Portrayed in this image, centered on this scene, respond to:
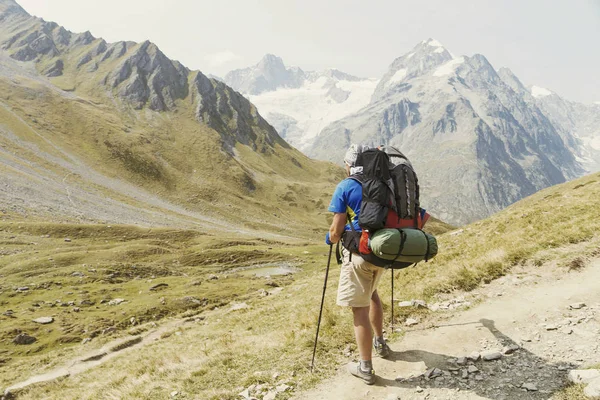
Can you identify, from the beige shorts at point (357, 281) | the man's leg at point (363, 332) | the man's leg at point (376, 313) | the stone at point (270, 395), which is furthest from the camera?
the man's leg at point (376, 313)

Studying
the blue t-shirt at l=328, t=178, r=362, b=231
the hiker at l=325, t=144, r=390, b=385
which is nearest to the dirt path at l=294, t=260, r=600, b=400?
the hiker at l=325, t=144, r=390, b=385

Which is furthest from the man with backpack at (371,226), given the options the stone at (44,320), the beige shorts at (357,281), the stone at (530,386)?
the stone at (44,320)

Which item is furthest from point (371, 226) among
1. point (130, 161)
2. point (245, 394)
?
point (130, 161)

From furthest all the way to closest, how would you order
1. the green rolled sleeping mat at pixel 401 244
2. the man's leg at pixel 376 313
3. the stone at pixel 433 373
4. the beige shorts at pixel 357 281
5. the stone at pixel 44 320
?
the stone at pixel 44 320 < the man's leg at pixel 376 313 < the stone at pixel 433 373 < the beige shorts at pixel 357 281 < the green rolled sleeping mat at pixel 401 244

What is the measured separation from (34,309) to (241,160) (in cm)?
15441

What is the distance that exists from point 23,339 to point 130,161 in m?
118

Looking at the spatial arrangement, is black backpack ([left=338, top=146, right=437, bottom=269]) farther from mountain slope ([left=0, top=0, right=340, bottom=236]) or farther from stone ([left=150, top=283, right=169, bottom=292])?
mountain slope ([left=0, top=0, right=340, bottom=236])

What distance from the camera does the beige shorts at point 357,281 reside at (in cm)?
714

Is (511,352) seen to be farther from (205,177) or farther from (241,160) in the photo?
(241,160)

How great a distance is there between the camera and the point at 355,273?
727cm

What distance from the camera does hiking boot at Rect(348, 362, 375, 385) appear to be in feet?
24.3

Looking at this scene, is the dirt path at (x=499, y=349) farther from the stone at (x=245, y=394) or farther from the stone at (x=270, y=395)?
the stone at (x=245, y=394)

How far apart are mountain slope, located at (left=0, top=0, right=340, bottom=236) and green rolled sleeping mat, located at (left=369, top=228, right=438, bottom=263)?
8952 centimetres

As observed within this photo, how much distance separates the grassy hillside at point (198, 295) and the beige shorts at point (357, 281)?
85.0 inches
